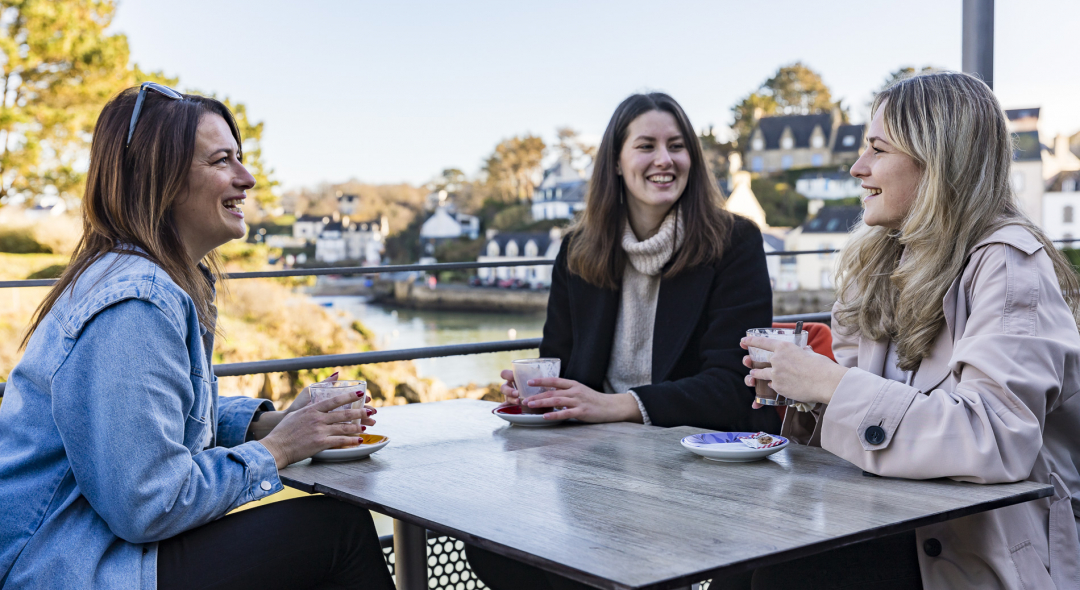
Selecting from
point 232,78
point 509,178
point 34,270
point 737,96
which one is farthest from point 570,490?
point 737,96

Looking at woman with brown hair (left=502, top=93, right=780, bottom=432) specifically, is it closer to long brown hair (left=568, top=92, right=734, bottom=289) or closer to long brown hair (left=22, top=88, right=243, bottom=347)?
long brown hair (left=568, top=92, right=734, bottom=289)

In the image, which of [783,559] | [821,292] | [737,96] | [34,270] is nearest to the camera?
[783,559]

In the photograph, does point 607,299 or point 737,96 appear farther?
point 737,96

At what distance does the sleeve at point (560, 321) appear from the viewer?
253cm

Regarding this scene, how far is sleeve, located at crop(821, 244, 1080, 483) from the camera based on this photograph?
1.26 m

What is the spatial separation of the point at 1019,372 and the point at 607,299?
124cm

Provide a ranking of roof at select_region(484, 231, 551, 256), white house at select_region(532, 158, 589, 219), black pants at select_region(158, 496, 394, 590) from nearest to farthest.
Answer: black pants at select_region(158, 496, 394, 590) < white house at select_region(532, 158, 589, 219) < roof at select_region(484, 231, 551, 256)

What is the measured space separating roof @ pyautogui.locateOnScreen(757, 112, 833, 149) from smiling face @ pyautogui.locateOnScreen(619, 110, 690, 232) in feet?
171

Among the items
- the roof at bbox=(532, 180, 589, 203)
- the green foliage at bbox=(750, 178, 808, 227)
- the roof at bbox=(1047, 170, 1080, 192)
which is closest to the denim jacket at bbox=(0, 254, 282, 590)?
the roof at bbox=(532, 180, 589, 203)

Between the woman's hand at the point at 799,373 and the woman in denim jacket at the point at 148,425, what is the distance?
0.71 metres

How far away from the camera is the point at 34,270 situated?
2361 centimetres

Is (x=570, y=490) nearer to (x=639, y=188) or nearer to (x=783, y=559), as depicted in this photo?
(x=783, y=559)

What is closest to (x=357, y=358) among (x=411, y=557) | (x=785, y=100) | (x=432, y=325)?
(x=411, y=557)

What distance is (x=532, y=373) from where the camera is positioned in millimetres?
1946
